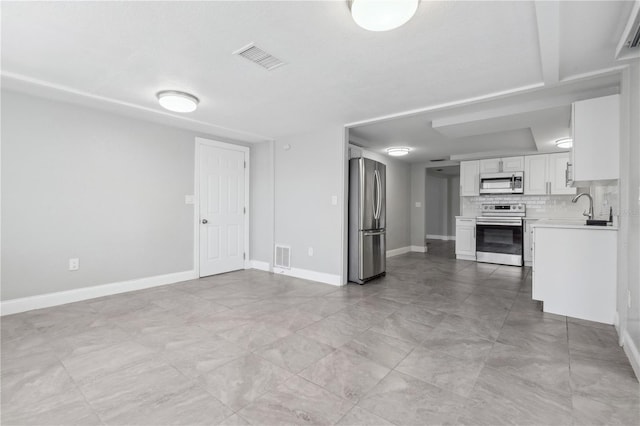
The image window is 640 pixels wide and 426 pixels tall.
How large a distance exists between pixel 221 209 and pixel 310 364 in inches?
140

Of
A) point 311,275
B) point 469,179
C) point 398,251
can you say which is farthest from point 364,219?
point 469,179

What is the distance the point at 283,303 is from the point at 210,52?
8.81 ft

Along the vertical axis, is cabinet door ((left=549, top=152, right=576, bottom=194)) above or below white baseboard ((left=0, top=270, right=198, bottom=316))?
above

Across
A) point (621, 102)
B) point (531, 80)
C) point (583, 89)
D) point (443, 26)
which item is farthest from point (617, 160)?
point (443, 26)

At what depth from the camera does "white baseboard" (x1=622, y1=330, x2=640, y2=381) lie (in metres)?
1.99

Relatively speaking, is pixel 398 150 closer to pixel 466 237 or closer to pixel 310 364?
pixel 466 237

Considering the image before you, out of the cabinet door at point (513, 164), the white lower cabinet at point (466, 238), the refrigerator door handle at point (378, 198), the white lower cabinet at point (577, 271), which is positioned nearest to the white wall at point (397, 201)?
the white lower cabinet at point (466, 238)

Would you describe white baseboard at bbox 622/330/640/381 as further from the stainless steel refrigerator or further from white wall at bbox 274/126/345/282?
white wall at bbox 274/126/345/282

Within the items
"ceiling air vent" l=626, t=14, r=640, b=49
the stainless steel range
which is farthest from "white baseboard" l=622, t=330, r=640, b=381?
the stainless steel range

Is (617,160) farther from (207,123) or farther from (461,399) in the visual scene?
(207,123)

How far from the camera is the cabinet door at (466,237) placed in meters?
6.60

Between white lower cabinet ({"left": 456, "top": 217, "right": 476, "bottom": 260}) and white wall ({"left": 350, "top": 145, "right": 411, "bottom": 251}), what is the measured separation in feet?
4.41

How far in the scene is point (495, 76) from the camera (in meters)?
2.70

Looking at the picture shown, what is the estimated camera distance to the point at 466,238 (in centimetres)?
670
